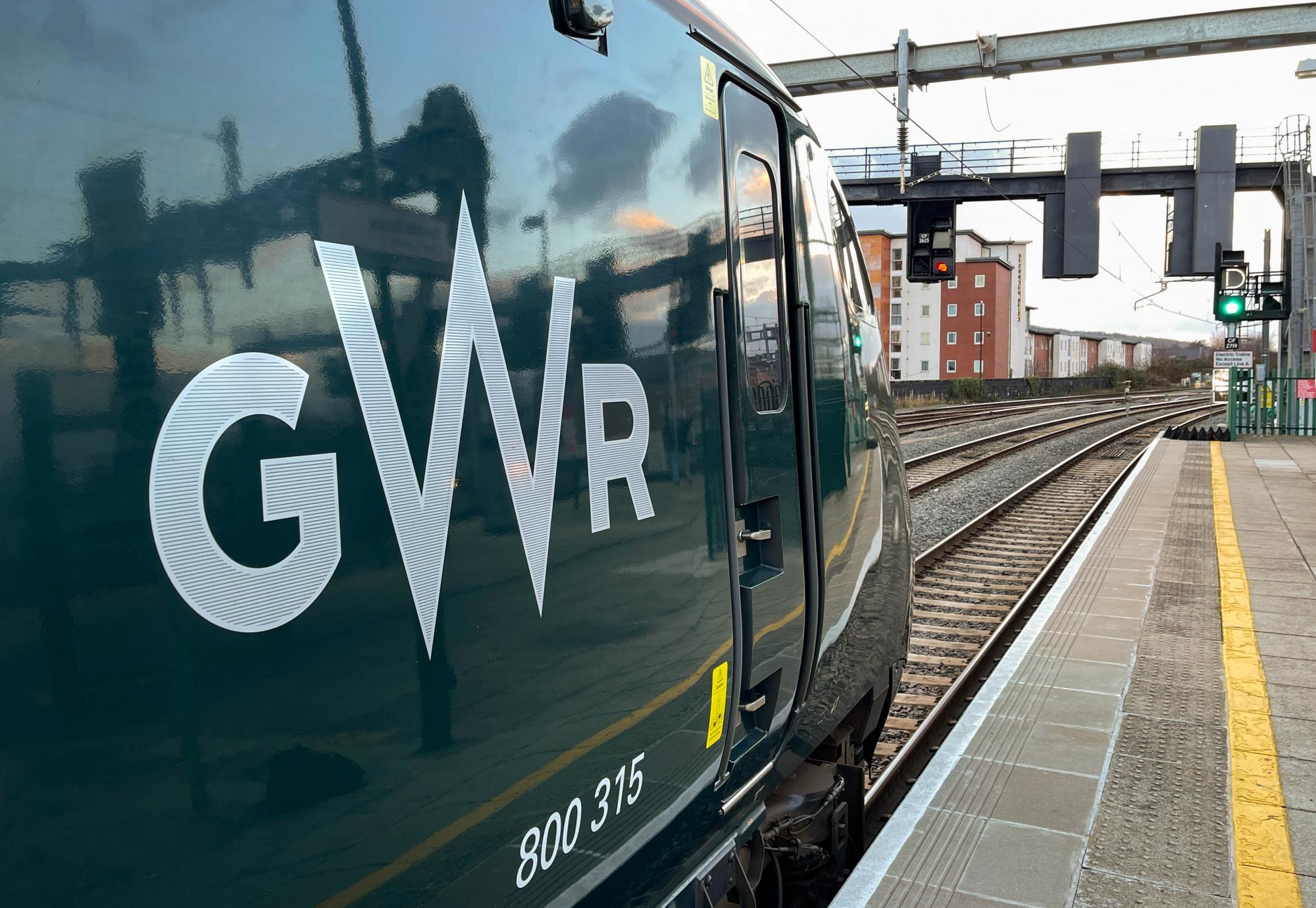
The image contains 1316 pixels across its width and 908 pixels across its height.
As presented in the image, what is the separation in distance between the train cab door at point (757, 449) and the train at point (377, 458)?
0.02 meters

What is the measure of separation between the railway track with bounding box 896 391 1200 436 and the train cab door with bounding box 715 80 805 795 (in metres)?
18.7

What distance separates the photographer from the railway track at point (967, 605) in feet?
18.4

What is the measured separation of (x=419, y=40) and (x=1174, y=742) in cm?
524

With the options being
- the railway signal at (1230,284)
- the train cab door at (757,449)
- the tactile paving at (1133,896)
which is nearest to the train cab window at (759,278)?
the train cab door at (757,449)

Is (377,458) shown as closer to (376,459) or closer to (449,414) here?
(376,459)

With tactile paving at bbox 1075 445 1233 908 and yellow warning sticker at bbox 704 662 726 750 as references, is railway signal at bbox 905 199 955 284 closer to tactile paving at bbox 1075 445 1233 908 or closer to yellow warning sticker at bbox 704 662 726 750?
tactile paving at bbox 1075 445 1233 908

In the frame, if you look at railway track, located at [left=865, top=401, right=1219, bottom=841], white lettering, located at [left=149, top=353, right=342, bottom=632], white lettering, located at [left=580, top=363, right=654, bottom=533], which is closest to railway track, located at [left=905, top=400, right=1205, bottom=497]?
railway track, located at [left=865, top=401, right=1219, bottom=841]

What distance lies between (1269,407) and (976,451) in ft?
33.8

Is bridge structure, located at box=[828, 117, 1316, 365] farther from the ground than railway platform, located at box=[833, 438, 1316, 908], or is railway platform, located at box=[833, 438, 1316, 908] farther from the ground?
bridge structure, located at box=[828, 117, 1316, 365]

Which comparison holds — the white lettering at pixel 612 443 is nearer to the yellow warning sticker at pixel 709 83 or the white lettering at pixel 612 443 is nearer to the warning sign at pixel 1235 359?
the yellow warning sticker at pixel 709 83

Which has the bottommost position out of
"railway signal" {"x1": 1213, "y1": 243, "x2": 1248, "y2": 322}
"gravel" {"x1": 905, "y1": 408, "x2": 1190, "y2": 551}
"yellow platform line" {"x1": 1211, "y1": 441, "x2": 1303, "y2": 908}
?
"yellow platform line" {"x1": 1211, "y1": 441, "x2": 1303, "y2": 908}

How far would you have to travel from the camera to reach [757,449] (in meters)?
2.65

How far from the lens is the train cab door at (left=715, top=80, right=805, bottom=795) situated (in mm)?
2555

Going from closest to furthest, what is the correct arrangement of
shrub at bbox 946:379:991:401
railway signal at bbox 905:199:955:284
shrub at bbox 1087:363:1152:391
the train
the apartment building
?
the train → railway signal at bbox 905:199:955:284 → shrub at bbox 946:379:991:401 → shrub at bbox 1087:363:1152:391 → the apartment building
